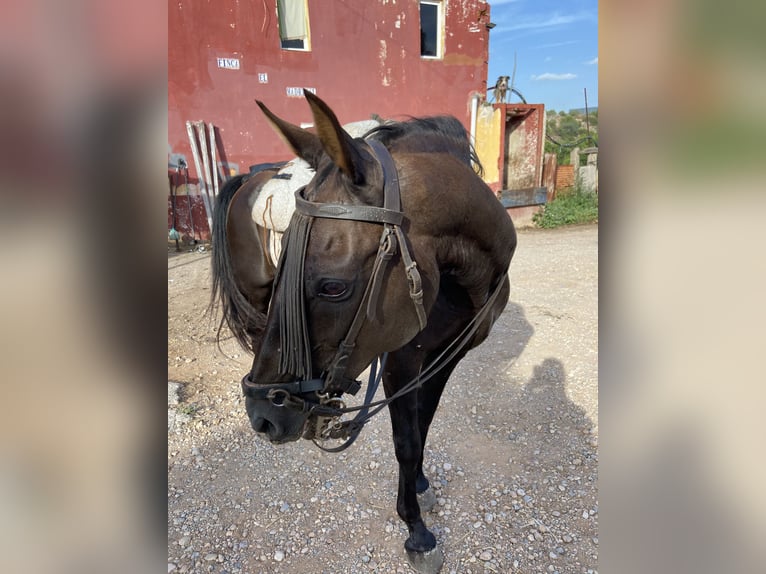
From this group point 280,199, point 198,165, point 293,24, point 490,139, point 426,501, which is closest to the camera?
point 280,199

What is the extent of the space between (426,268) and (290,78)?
871cm

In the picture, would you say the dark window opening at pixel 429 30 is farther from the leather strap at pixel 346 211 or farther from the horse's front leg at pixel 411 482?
the leather strap at pixel 346 211

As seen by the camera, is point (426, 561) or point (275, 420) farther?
point (426, 561)

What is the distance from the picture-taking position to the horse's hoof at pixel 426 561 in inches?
79.6

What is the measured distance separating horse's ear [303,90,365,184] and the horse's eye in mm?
306

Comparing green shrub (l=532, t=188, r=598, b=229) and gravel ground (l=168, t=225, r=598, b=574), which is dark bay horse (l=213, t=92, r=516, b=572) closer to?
gravel ground (l=168, t=225, r=598, b=574)

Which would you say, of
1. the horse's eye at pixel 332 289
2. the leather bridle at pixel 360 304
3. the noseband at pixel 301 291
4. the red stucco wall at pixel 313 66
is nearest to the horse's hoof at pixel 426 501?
the leather bridle at pixel 360 304

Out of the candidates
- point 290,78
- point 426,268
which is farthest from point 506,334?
point 290,78

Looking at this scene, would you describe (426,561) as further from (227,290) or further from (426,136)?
(426,136)

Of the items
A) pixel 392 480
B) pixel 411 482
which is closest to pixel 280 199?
pixel 411 482

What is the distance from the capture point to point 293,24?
8477 millimetres

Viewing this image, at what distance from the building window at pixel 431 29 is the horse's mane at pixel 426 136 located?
30.8 ft

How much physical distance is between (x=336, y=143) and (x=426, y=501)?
2.12 m
